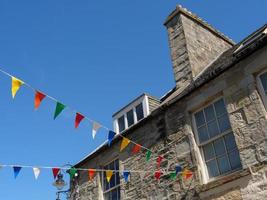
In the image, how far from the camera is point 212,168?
7.24 meters

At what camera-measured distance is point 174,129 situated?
8.26 meters

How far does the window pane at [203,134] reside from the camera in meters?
7.59

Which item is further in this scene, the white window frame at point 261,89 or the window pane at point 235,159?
the window pane at point 235,159

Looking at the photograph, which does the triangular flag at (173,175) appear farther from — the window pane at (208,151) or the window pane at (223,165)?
the window pane at (223,165)

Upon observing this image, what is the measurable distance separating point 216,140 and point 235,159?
62 centimetres

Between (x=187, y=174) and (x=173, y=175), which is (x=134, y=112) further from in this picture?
(x=187, y=174)

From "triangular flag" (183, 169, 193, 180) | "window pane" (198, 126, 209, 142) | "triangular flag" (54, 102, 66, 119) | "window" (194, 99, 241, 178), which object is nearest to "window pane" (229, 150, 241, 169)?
"window" (194, 99, 241, 178)

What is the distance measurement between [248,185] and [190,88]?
101 inches

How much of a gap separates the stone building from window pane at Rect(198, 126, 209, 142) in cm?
2

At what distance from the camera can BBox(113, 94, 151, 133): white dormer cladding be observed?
980 cm

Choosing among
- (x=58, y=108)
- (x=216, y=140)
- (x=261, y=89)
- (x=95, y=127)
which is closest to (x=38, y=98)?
(x=58, y=108)

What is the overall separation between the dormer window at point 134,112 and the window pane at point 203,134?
6.79 ft

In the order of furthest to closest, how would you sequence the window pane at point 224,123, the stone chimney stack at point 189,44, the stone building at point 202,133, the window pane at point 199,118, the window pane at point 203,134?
the stone chimney stack at point 189,44
the window pane at point 199,118
the window pane at point 203,134
the window pane at point 224,123
the stone building at point 202,133

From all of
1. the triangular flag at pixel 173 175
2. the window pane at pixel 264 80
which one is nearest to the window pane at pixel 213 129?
the triangular flag at pixel 173 175
